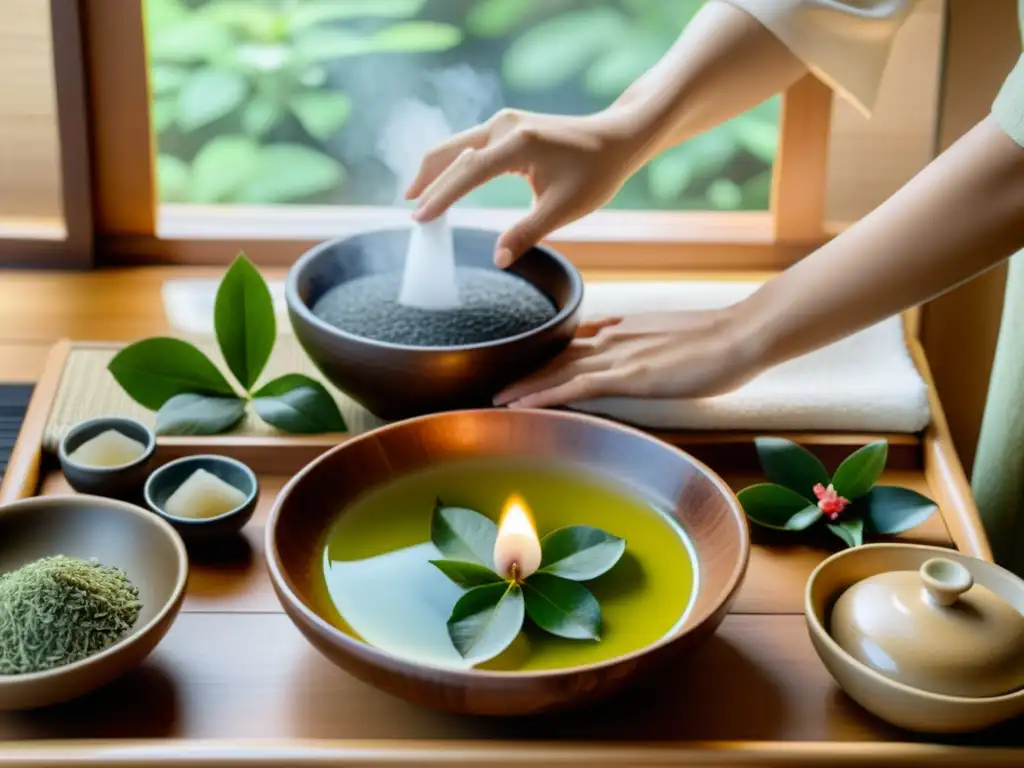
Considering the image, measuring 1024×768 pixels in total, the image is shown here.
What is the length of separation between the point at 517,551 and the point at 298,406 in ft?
1.15

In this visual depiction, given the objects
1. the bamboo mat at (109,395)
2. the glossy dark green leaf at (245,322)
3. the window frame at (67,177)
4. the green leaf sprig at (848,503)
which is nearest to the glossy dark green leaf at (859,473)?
the green leaf sprig at (848,503)

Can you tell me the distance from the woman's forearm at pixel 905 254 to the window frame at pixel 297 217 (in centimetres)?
45

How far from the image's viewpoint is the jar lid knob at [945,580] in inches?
31.0

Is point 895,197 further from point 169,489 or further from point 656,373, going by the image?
point 169,489

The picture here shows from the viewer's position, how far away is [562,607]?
85cm

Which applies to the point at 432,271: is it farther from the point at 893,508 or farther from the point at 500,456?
the point at 893,508

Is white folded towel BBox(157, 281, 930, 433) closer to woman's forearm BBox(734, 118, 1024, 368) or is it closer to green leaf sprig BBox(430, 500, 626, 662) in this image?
woman's forearm BBox(734, 118, 1024, 368)

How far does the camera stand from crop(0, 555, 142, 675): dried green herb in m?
0.79

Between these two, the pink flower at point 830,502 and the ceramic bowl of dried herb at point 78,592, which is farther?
the pink flower at point 830,502

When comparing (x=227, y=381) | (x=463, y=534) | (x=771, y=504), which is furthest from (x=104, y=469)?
(x=771, y=504)

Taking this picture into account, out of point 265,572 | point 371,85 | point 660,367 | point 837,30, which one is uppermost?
point 837,30

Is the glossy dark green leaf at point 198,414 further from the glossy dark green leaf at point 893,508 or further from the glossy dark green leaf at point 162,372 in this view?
the glossy dark green leaf at point 893,508

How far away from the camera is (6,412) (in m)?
1.22

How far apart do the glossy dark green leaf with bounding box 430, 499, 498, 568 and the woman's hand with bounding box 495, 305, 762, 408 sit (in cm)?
17
